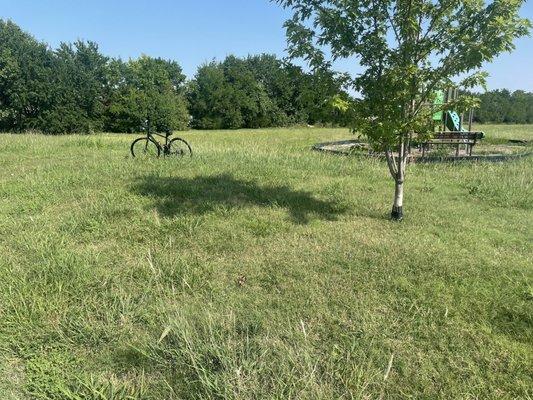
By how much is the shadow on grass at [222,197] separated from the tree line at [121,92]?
17.6 m

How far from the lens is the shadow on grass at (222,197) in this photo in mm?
5582

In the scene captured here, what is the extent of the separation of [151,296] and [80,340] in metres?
0.66

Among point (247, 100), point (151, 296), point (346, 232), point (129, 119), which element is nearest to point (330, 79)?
point (346, 232)

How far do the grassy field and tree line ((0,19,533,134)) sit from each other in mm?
17995

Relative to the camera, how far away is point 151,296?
333 centimetres

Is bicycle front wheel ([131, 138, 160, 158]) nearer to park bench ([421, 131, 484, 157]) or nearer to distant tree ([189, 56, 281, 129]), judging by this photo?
park bench ([421, 131, 484, 157])

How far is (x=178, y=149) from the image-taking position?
10.9 m

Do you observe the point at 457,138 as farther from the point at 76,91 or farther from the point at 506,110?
the point at 506,110

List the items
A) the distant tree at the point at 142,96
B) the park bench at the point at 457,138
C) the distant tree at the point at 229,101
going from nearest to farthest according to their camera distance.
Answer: the park bench at the point at 457,138, the distant tree at the point at 142,96, the distant tree at the point at 229,101

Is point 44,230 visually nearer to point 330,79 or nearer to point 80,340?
point 80,340

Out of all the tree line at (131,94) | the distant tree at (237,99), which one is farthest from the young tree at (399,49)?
the distant tree at (237,99)

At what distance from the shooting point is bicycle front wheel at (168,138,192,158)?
10.5 m

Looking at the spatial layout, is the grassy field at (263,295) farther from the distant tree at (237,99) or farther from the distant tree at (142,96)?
the distant tree at (237,99)

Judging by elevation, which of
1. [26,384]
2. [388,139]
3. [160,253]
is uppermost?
[388,139]
